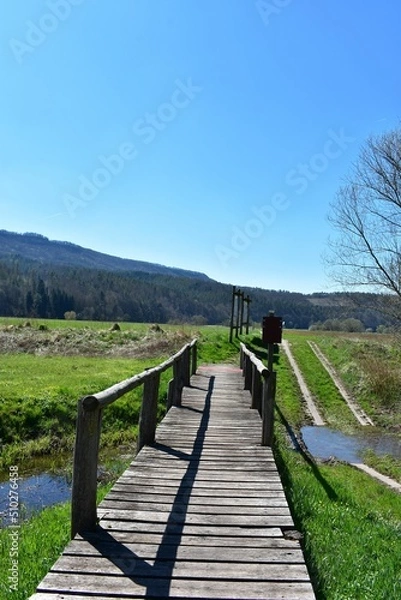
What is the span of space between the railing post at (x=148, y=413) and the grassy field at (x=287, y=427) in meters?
1.38

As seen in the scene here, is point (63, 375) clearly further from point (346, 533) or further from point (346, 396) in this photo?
point (346, 533)

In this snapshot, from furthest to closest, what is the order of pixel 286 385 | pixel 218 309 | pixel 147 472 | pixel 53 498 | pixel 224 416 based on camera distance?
1. pixel 218 309
2. pixel 286 385
3. pixel 224 416
4. pixel 53 498
5. pixel 147 472

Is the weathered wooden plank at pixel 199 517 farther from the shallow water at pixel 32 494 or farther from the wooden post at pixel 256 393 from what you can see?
the wooden post at pixel 256 393

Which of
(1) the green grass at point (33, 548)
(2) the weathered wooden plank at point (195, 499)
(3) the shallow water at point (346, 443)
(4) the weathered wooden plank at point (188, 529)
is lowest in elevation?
(3) the shallow water at point (346, 443)

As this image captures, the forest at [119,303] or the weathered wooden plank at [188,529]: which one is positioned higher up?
the forest at [119,303]

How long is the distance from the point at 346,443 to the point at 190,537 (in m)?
11.0

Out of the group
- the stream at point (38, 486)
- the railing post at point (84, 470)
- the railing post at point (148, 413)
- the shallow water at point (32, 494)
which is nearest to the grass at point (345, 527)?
the railing post at point (84, 470)

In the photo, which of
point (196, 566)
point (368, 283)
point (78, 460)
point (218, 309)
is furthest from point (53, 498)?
point (218, 309)

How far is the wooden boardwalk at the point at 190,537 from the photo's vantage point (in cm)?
317

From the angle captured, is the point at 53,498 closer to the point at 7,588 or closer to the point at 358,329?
the point at 7,588

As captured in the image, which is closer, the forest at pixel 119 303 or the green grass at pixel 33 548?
the green grass at pixel 33 548

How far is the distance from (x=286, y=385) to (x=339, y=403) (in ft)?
7.36

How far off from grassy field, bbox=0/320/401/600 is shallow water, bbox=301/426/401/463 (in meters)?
0.56

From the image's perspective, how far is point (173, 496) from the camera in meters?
4.88
